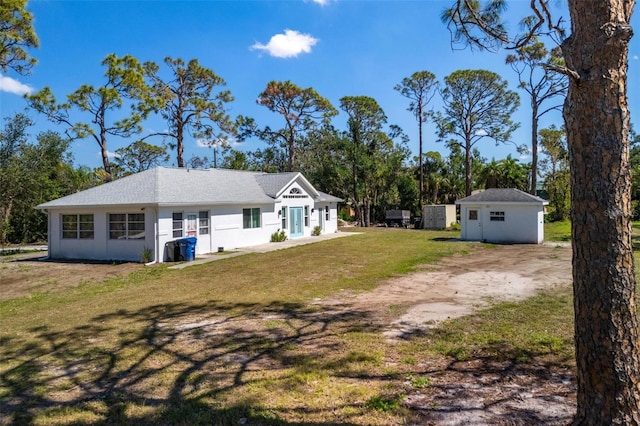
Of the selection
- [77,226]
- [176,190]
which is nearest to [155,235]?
[176,190]

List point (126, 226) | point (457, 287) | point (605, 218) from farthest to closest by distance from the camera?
point (126, 226) < point (457, 287) < point (605, 218)

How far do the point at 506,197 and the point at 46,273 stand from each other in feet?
63.5

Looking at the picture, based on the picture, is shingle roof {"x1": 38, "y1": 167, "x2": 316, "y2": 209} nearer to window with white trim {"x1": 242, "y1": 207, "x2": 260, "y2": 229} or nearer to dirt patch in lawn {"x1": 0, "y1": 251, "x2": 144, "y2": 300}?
window with white trim {"x1": 242, "y1": 207, "x2": 260, "y2": 229}

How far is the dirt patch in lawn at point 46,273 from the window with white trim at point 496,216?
16.3 metres

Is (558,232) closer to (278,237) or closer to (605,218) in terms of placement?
(278,237)

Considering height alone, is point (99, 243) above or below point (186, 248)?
above

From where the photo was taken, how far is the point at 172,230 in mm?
16484

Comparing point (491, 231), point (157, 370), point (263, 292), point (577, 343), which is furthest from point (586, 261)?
point (491, 231)

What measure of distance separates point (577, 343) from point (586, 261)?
0.61 meters

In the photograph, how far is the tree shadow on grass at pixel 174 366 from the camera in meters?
3.88

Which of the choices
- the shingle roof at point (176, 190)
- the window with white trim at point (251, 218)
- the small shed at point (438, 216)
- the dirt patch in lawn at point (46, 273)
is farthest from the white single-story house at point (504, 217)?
the dirt patch in lawn at point (46, 273)

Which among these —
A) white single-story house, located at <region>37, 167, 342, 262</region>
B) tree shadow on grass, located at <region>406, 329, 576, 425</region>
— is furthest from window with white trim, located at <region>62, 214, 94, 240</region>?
tree shadow on grass, located at <region>406, 329, 576, 425</region>

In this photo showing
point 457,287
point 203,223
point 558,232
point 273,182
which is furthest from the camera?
point 558,232

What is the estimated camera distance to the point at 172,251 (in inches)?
635
